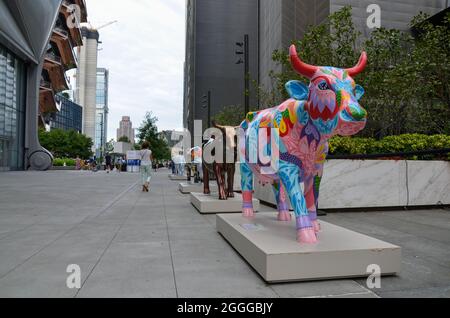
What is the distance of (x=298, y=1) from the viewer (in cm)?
3148

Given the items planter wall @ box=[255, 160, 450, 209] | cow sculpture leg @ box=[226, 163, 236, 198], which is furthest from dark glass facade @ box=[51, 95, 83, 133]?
planter wall @ box=[255, 160, 450, 209]

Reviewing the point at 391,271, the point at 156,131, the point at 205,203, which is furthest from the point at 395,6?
the point at 391,271

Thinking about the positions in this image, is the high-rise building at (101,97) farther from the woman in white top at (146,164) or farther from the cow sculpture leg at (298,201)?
the cow sculpture leg at (298,201)

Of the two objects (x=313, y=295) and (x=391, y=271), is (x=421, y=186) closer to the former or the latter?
(x=391, y=271)

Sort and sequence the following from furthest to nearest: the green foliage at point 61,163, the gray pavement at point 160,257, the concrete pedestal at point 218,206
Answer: the green foliage at point 61,163 < the concrete pedestal at point 218,206 < the gray pavement at point 160,257

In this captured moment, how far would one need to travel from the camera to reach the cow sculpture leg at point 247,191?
5.29m

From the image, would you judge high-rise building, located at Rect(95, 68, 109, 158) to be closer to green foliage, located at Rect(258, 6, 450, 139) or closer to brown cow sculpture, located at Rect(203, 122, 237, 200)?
green foliage, located at Rect(258, 6, 450, 139)

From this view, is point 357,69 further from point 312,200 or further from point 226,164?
point 226,164

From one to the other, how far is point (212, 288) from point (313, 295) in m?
0.85

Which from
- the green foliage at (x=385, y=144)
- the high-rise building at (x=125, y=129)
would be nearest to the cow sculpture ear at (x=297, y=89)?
the green foliage at (x=385, y=144)

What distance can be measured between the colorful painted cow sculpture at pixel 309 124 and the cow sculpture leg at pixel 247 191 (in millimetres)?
819

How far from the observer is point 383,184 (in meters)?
8.21

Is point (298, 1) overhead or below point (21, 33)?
overhead

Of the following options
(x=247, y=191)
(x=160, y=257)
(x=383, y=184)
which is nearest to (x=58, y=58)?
(x=383, y=184)
